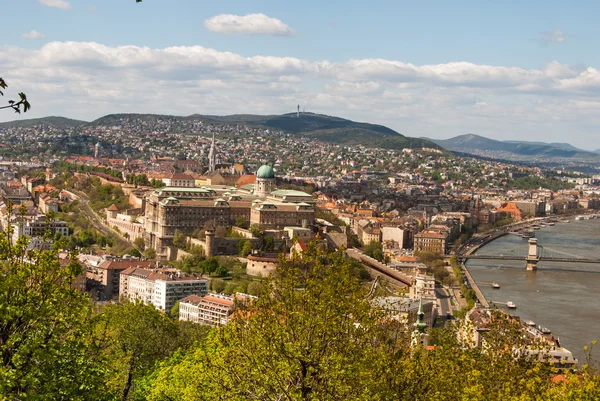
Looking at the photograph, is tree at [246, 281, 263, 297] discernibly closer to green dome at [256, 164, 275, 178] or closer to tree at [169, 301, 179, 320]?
tree at [169, 301, 179, 320]

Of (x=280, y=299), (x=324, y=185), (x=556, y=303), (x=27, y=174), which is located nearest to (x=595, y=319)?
(x=556, y=303)

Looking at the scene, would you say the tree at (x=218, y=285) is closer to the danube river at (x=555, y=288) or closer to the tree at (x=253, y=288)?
the tree at (x=253, y=288)

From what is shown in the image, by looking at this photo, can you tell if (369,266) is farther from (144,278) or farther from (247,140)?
(247,140)

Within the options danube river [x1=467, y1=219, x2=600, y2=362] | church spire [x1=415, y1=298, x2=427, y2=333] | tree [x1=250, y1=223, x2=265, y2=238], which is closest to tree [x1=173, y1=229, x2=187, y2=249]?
tree [x1=250, y1=223, x2=265, y2=238]

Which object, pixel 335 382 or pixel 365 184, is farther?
pixel 365 184

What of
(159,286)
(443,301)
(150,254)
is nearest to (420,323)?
(159,286)

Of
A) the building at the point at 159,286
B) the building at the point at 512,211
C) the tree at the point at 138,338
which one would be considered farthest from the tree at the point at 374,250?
the building at the point at 512,211

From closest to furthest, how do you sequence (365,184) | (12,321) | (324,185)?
(12,321) → (324,185) → (365,184)
